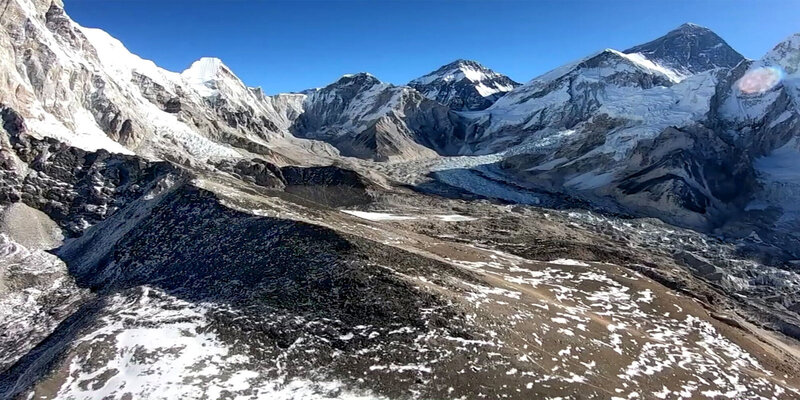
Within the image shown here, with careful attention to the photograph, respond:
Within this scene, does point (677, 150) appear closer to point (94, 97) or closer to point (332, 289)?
point (332, 289)

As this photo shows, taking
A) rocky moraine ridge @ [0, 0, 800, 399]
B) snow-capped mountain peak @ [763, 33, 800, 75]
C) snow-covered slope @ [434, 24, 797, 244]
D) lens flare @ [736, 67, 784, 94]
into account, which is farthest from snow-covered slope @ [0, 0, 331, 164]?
snow-capped mountain peak @ [763, 33, 800, 75]

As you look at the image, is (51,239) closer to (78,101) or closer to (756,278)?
(78,101)

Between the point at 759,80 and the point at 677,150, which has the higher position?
the point at 759,80

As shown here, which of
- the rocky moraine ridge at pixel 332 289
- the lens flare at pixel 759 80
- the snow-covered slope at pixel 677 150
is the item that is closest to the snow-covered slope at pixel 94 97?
the rocky moraine ridge at pixel 332 289

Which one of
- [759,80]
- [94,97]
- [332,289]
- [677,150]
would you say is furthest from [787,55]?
[94,97]

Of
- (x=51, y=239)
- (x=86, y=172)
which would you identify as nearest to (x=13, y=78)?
(x=86, y=172)

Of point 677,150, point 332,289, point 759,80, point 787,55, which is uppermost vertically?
point 787,55

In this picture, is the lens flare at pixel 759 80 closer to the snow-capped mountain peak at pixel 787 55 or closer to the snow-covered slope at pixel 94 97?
the snow-capped mountain peak at pixel 787 55

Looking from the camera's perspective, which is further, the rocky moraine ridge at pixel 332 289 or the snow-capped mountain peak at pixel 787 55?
the snow-capped mountain peak at pixel 787 55

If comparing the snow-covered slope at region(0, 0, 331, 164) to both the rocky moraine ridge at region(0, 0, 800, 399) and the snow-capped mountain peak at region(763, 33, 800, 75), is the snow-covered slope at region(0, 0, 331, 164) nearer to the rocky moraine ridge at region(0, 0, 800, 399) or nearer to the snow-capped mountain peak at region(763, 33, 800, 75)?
the rocky moraine ridge at region(0, 0, 800, 399)

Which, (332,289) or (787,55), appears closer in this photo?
(332,289)

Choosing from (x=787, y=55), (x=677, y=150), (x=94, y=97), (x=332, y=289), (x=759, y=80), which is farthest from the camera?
(x=787, y=55)
